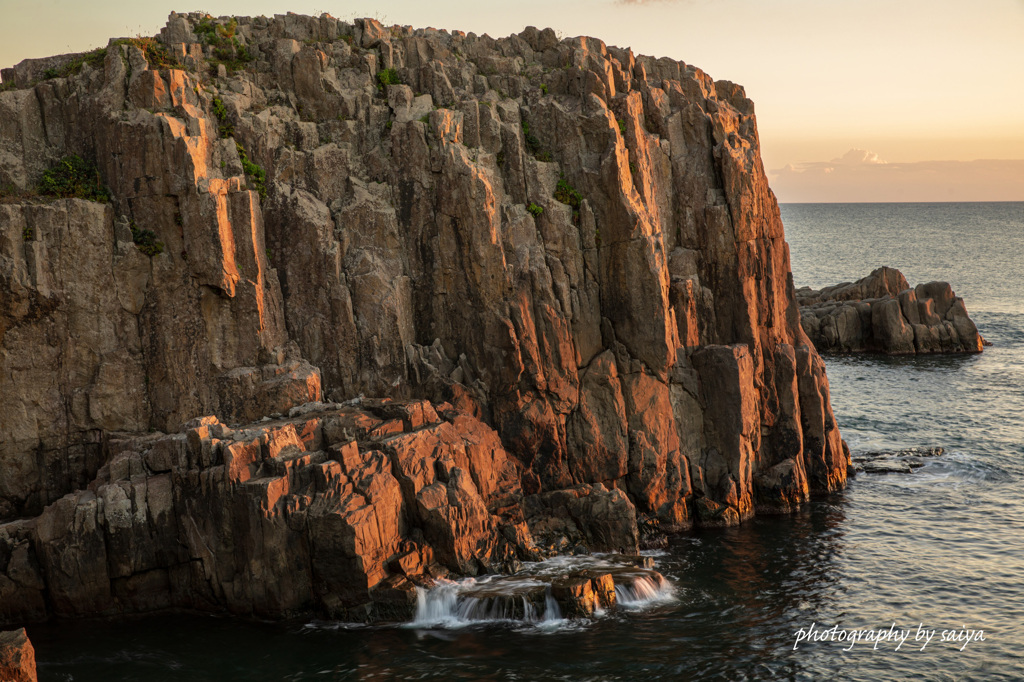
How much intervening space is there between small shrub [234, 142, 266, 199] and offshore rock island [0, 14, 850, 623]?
15 cm

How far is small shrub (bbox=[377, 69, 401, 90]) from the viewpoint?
43406 mm

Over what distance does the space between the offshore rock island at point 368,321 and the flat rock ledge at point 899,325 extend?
145 feet

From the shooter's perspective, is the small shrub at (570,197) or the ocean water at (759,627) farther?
the small shrub at (570,197)

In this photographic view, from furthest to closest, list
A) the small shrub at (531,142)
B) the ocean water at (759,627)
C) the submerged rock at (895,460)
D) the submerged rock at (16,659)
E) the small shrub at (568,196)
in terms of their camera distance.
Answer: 1. the submerged rock at (895,460)
2. the small shrub at (531,142)
3. the small shrub at (568,196)
4. the ocean water at (759,627)
5. the submerged rock at (16,659)

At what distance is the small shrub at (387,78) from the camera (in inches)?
1709

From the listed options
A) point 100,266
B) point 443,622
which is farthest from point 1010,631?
point 100,266

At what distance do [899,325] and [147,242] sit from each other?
2973 inches

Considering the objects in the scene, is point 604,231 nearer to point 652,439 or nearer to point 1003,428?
point 652,439

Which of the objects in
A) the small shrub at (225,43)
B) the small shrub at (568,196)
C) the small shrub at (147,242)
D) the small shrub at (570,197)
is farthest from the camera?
the small shrub at (568,196)

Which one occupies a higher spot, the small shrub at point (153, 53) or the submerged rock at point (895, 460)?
the small shrub at point (153, 53)

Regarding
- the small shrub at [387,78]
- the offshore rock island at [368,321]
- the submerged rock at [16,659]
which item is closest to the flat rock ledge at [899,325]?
the offshore rock island at [368,321]

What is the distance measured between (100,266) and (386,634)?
770 inches

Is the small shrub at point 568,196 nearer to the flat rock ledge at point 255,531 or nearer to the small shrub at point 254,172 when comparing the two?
the small shrub at point 254,172

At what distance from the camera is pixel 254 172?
3878 centimetres
